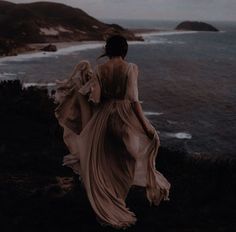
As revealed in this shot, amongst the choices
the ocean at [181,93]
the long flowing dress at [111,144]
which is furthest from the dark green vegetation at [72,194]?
the ocean at [181,93]

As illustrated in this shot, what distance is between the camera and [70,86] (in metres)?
6.95

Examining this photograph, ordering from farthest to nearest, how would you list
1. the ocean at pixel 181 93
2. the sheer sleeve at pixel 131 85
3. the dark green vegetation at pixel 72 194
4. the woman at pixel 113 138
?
the ocean at pixel 181 93, the dark green vegetation at pixel 72 194, the woman at pixel 113 138, the sheer sleeve at pixel 131 85

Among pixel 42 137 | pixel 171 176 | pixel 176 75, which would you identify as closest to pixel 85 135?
pixel 171 176

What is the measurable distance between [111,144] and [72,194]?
1584mm

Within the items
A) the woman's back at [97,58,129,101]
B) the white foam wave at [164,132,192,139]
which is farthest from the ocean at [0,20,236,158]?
the woman's back at [97,58,129,101]

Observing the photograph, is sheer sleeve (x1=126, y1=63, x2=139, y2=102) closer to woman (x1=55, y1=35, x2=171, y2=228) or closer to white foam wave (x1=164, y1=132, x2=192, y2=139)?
woman (x1=55, y1=35, x2=171, y2=228)

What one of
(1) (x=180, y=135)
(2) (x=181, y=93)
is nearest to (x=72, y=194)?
(1) (x=180, y=135)

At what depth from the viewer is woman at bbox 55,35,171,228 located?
632 cm

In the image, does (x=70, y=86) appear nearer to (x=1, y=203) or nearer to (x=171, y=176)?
(x=1, y=203)

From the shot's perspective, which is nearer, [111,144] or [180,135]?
[111,144]

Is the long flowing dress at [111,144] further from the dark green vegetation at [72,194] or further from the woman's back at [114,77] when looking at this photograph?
the dark green vegetation at [72,194]

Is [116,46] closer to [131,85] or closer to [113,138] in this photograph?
[131,85]

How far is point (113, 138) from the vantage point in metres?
6.51

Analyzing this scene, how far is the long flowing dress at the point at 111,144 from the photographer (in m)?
6.35
